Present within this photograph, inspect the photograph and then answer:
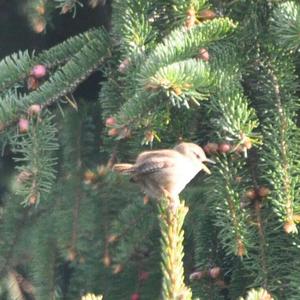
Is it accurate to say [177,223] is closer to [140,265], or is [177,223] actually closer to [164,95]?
[164,95]

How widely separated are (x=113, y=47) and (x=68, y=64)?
0.32 feet

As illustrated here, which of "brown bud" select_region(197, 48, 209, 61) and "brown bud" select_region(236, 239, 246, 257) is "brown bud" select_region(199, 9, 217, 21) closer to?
"brown bud" select_region(197, 48, 209, 61)

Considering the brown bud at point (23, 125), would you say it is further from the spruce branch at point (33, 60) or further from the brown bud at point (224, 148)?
the brown bud at point (224, 148)

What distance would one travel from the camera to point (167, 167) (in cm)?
164

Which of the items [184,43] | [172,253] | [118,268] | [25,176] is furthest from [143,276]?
[172,253]

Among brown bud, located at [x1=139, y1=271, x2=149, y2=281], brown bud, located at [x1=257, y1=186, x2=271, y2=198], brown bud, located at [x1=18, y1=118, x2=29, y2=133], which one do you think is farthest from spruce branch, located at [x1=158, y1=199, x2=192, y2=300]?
brown bud, located at [x1=139, y1=271, x2=149, y2=281]

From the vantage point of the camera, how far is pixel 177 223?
131 centimetres

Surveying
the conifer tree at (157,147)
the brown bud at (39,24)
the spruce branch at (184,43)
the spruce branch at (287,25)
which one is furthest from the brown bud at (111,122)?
the brown bud at (39,24)

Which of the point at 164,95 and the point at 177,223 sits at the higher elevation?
the point at 164,95

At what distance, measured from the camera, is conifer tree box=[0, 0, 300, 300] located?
158cm

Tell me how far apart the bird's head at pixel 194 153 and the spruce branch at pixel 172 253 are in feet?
0.80

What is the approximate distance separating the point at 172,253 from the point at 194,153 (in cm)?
35

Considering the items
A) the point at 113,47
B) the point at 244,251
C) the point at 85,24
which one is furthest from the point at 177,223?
the point at 85,24

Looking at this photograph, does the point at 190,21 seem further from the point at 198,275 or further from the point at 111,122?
the point at 198,275
